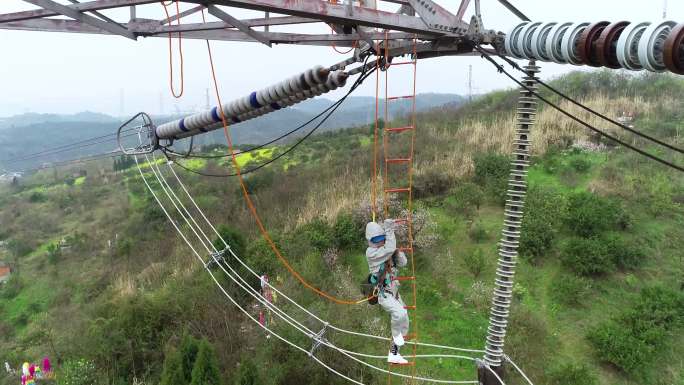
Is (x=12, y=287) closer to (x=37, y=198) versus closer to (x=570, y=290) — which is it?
(x=37, y=198)

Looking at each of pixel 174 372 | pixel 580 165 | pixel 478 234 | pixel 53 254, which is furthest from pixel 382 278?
pixel 53 254

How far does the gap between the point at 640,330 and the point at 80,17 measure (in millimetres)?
8174

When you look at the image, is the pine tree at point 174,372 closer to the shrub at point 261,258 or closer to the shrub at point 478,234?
the shrub at point 261,258

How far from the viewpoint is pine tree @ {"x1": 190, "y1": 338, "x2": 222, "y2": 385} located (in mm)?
6098

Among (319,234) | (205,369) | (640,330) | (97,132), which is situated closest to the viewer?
(205,369)

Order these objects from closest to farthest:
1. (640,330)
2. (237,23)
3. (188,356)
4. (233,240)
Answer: (237,23) < (640,330) < (188,356) < (233,240)

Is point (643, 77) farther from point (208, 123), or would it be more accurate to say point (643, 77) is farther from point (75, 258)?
point (75, 258)

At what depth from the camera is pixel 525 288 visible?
8102 mm

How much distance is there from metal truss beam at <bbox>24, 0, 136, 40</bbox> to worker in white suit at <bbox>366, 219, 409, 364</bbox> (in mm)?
2809

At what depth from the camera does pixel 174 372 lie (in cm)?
Result: 670

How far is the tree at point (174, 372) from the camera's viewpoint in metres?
6.62

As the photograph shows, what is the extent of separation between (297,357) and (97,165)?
205 feet

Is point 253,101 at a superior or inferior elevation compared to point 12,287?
superior

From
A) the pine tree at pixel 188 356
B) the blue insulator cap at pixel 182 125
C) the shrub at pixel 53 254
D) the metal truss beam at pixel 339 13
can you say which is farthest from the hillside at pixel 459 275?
the shrub at pixel 53 254
